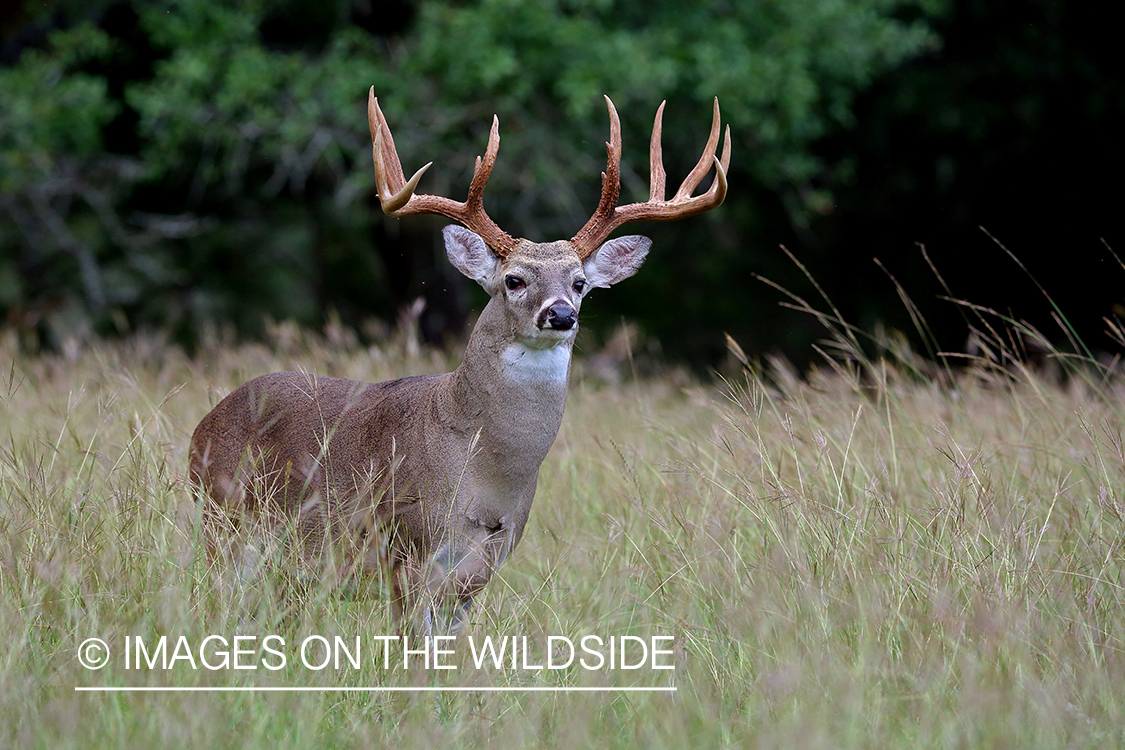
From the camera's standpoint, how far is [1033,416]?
4891 millimetres

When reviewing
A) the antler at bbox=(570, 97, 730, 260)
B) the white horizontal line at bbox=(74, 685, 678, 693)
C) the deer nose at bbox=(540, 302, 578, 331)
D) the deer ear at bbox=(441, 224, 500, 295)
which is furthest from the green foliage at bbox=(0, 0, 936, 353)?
the white horizontal line at bbox=(74, 685, 678, 693)

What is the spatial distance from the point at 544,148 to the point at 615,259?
5.61 m

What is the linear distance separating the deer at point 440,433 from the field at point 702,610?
0.15m

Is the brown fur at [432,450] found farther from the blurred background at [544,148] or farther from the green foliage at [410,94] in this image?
the green foliage at [410,94]

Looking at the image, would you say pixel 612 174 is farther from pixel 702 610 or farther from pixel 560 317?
pixel 702 610

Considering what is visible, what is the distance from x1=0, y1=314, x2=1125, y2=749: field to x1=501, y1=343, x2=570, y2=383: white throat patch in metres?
0.57

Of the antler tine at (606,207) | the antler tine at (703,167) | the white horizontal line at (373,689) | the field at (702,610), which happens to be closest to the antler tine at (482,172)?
the antler tine at (606,207)

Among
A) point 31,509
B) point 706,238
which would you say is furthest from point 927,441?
point 706,238

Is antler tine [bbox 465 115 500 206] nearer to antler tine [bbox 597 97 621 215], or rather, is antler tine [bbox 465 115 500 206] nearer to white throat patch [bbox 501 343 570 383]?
antler tine [bbox 597 97 621 215]

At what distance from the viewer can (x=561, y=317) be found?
386 centimetres

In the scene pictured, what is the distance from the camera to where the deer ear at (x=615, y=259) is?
4.46m

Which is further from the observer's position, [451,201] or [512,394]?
[451,201]

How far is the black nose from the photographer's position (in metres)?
3.86

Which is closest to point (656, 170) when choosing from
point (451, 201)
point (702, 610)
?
point (451, 201)
